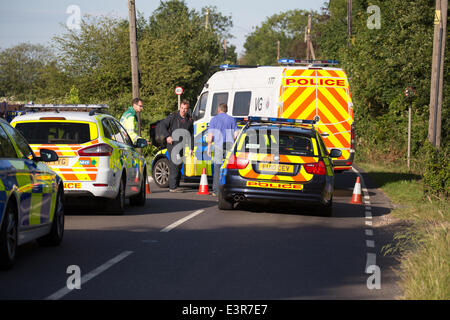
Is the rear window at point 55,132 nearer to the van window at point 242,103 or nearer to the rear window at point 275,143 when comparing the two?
the rear window at point 275,143

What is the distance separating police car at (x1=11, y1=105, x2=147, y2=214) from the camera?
13.3m

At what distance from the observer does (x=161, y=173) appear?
20.4 meters

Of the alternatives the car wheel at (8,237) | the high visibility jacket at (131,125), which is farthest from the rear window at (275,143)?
the car wheel at (8,237)

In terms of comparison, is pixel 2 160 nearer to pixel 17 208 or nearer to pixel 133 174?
pixel 17 208

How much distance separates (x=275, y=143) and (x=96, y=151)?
10.6ft

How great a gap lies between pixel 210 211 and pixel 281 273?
6382mm

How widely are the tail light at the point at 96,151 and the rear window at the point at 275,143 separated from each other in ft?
8.33

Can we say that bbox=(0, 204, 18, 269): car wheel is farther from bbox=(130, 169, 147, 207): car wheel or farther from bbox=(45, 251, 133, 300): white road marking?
bbox=(130, 169, 147, 207): car wheel

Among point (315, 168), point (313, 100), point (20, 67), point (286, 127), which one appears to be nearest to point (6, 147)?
point (315, 168)

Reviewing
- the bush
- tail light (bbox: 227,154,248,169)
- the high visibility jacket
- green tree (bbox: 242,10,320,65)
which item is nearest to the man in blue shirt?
the high visibility jacket

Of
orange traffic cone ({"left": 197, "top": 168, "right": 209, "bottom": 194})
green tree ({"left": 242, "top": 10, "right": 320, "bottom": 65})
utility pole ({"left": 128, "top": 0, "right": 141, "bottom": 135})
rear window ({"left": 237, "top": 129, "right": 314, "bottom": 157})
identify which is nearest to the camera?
rear window ({"left": 237, "top": 129, "right": 314, "bottom": 157})

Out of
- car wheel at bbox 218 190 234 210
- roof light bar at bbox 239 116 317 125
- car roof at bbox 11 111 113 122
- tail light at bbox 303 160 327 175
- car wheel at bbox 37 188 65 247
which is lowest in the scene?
car wheel at bbox 218 190 234 210

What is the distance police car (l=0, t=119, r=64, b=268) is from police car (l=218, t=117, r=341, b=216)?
4.57 metres

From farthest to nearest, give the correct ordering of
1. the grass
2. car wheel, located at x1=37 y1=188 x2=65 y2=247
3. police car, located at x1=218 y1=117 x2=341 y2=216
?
1. police car, located at x1=218 y1=117 x2=341 y2=216
2. car wheel, located at x1=37 y1=188 x2=65 y2=247
3. the grass
